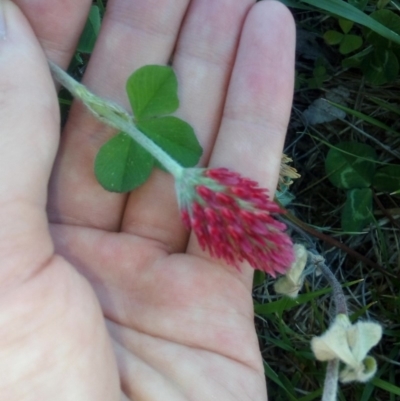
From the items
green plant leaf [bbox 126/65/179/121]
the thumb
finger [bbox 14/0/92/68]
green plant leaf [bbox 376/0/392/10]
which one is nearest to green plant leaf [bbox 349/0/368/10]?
green plant leaf [bbox 376/0/392/10]

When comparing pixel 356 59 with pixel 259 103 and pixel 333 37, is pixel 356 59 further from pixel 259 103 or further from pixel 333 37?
pixel 259 103

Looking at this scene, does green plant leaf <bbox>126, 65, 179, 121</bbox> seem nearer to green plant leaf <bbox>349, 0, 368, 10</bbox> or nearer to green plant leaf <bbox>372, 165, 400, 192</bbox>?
green plant leaf <bbox>349, 0, 368, 10</bbox>

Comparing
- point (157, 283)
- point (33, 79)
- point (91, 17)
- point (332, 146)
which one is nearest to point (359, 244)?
point (332, 146)

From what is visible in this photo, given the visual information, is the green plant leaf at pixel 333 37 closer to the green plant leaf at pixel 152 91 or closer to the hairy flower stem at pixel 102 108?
the green plant leaf at pixel 152 91

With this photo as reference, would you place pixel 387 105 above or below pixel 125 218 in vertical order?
above

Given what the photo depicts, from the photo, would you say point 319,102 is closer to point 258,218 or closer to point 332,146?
point 332,146

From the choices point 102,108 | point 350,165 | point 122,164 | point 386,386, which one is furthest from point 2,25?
point 386,386
